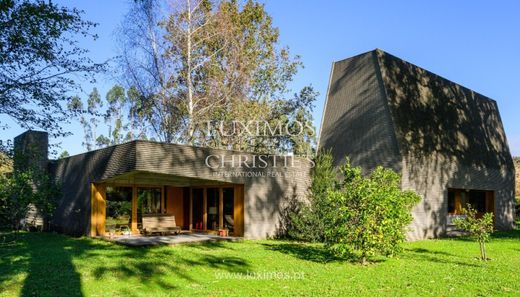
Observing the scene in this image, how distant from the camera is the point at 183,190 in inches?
753

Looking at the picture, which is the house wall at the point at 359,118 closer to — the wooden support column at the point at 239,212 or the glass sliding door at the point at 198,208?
the wooden support column at the point at 239,212

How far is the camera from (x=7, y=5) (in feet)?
35.6

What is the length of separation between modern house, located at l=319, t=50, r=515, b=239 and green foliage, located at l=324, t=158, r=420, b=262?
7044mm

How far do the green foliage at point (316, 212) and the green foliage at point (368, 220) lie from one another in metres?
4.35

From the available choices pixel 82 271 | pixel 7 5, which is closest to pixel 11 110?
pixel 7 5

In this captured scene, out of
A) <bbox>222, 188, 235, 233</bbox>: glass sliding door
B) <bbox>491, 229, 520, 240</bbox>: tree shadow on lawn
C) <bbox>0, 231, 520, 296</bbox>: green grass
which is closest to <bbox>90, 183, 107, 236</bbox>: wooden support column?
<bbox>0, 231, 520, 296</bbox>: green grass

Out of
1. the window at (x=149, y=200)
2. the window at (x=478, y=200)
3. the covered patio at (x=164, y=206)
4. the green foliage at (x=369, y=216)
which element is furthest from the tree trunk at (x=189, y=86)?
the window at (x=478, y=200)

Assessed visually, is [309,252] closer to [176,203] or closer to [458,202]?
[176,203]

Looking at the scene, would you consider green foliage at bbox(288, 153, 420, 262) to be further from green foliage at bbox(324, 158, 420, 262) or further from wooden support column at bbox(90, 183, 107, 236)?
wooden support column at bbox(90, 183, 107, 236)

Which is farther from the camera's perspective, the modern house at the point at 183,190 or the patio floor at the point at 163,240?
the modern house at the point at 183,190

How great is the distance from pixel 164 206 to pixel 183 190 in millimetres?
1144

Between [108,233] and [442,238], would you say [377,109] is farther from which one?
[108,233]

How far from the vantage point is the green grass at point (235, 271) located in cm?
809

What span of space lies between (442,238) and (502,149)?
32.6 ft
